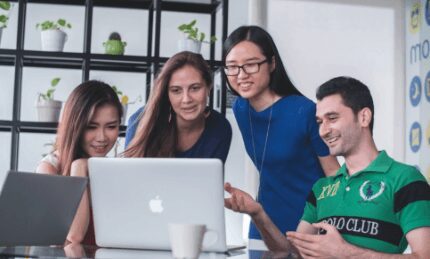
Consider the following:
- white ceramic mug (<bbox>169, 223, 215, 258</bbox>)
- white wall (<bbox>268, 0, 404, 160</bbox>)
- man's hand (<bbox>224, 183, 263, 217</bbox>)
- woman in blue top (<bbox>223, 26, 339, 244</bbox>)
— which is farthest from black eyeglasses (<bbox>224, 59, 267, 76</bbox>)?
white wall (<bbox>268, 0, 404, 160</bbox>)

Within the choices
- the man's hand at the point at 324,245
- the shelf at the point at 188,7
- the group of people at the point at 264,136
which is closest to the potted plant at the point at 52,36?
the shelf at the point at 188,7

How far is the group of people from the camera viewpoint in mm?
1964

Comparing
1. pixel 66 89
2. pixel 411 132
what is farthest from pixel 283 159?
pixel 411 132

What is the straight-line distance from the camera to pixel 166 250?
1.76 m

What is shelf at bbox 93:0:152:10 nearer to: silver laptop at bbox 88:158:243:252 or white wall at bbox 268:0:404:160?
white wall at bbox 268:0:404:160

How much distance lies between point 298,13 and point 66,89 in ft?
5.35

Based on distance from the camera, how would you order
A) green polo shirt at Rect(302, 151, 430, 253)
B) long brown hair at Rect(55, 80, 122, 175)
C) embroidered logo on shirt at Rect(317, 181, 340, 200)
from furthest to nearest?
long brown hair at Rect(55, 80, 122, 175)
embroidered logo on shirt at Rect(317, 181, 340, 200)
green polo shirt at Rect(302, 151, 430, 253)

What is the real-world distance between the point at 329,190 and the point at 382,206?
0.73 ft

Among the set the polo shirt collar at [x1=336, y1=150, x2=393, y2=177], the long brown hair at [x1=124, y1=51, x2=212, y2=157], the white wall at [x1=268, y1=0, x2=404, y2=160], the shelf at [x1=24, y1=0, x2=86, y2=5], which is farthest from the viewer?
the white wall at [x1=268, y1=0, x2=404, y2=160]

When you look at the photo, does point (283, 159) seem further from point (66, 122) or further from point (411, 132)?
point (411, 132)

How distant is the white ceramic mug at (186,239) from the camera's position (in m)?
1.44

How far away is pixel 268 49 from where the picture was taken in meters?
2.44

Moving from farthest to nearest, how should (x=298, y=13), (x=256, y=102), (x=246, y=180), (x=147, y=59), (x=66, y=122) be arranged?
(x=298, y=13) < (x=246, y=180) < (x=147, y=59) < (x=256, y=102) < (x=66, y=122)

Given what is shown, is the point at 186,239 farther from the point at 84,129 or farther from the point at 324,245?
the point at 84,129
